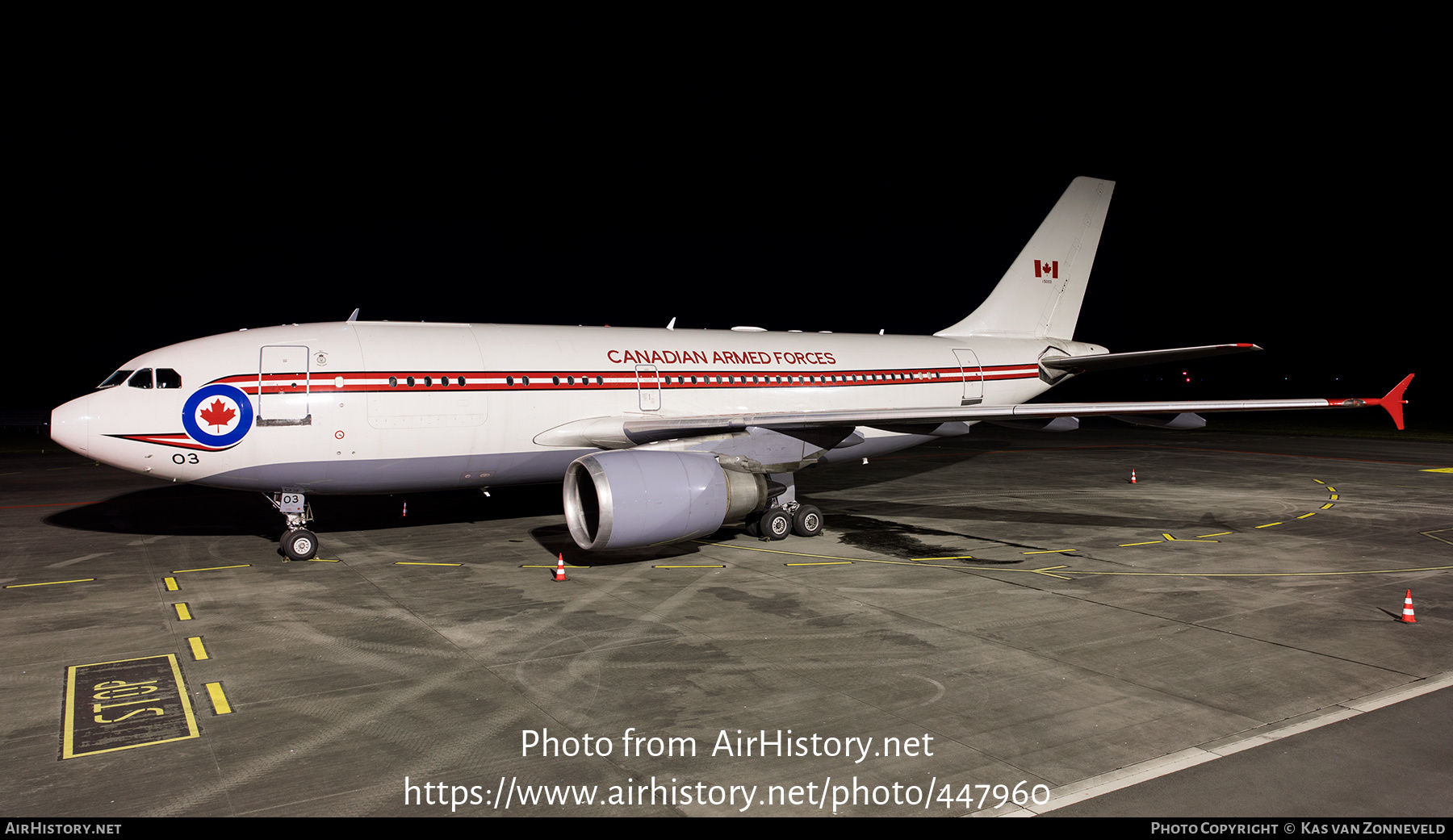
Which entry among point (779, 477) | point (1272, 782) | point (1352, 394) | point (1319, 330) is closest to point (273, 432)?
point (779, 477)

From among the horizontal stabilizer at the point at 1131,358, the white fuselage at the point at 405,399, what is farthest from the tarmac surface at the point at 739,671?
the horizontal stabilizer at the point at 1131,358

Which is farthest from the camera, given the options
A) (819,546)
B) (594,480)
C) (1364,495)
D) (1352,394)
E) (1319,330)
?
(1319,330)

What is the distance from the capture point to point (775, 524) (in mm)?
16359

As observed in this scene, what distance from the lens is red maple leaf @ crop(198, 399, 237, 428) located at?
44.4 ft

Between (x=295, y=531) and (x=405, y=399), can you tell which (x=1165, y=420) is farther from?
(x=295, y=531)

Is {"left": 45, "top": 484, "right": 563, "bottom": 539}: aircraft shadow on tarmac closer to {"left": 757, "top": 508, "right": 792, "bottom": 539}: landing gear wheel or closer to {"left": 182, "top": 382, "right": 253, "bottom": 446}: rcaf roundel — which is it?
{"left": 182, "top": 382, "right": 253, "bottom": 446}: rcaf roundel

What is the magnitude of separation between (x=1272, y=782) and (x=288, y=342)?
15.0m

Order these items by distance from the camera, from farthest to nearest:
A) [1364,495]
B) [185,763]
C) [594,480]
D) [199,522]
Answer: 1. [1364,495]
2. [199,522]
3. [594,480]
4. [185,763]

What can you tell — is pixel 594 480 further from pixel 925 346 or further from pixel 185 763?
pixel 925 346

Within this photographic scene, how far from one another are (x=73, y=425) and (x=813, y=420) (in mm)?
12436

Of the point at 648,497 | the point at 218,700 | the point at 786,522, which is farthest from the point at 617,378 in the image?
the point at 218,700

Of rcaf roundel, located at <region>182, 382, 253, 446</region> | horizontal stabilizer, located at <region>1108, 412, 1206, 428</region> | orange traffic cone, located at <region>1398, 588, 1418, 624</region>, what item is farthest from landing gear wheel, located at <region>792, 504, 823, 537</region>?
rcaf roundel, located at <region>182, 382, 253, 446</region>

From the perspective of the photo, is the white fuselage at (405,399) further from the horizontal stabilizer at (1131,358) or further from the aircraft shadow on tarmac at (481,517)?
the horizontal stabilizer at (1131,358)

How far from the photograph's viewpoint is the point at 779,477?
1709 centimetres
